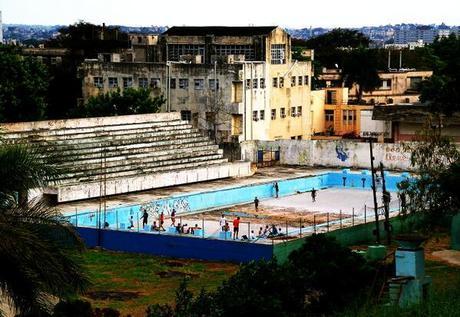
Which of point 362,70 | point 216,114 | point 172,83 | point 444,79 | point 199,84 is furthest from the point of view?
point 362,70

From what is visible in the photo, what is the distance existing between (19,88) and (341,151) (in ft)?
59.8

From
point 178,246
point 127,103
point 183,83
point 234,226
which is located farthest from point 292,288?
point 183,83

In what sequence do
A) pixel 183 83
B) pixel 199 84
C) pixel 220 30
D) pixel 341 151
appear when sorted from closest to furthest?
pixel 341 151 < pixel 199 84 < pixel 183 83 < pixel 220 30

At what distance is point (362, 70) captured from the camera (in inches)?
3487

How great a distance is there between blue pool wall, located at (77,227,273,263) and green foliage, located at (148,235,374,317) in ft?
32.4

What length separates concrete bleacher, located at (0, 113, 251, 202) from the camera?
2031 inches

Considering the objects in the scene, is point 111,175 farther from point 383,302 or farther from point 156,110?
point 383,302

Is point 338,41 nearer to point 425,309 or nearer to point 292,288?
point 292,288

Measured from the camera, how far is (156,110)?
65.9 m

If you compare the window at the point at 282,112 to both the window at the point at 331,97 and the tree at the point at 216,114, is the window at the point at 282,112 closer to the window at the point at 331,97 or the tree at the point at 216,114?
the tree at the point at 216,114

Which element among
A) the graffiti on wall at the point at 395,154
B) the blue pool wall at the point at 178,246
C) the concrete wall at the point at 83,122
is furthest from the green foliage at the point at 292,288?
the graffiti on wall at the point at 395,154

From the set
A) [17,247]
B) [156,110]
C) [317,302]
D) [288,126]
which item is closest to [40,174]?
[17,247]

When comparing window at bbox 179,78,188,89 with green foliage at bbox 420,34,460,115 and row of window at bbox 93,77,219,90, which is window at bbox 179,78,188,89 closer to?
row of window at bbox 93,77,219,90

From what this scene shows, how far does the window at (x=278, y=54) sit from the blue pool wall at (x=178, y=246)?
31.1m
